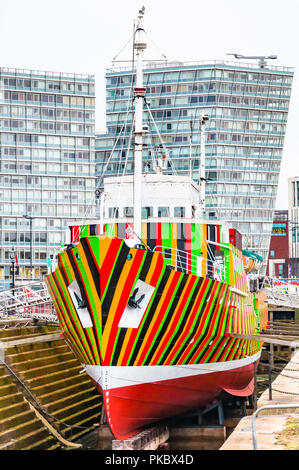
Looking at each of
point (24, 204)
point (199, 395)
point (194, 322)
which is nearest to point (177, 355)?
point (194, 322)

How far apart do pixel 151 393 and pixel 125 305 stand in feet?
8.95

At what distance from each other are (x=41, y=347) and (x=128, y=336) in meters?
8.17

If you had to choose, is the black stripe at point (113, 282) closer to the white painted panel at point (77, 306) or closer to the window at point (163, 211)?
the white painted panel at point (77, 306)

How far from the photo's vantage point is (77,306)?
704 inches

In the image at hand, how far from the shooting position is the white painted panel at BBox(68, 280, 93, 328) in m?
17.5

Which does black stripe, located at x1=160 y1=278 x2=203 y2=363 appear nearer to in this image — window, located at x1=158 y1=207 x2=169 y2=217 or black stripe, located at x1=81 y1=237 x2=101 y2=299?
black stripe, located at x1=81 y1=237 x2=101 y2=299

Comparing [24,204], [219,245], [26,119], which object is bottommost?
[24,204]

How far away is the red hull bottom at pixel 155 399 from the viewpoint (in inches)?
683

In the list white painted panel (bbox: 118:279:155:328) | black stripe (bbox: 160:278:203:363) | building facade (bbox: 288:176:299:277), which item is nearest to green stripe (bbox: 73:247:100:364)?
white painted panel (bbox: 118:279:155:328)

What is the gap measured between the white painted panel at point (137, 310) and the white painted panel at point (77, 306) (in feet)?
3.03

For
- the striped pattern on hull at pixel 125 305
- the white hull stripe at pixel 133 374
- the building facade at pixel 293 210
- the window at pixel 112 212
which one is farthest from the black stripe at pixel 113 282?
the building facade at pixel 293 210

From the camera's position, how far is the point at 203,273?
21.2 meters

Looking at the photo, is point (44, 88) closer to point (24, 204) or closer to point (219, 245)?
point (24, 204)

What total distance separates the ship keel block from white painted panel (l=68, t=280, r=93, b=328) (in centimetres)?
128
